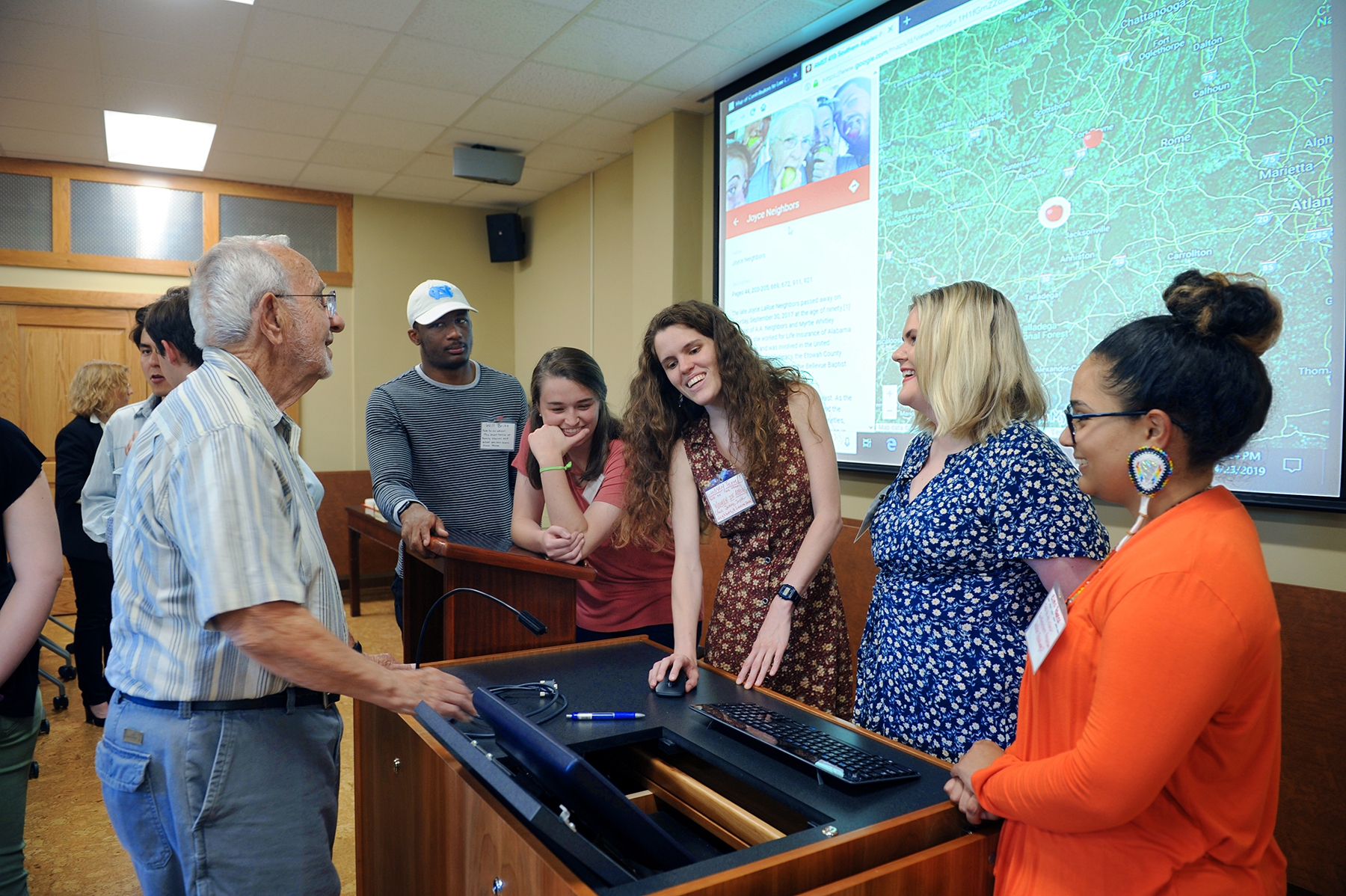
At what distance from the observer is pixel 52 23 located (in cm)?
347

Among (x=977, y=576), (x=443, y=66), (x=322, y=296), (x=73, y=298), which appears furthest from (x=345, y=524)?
(x=977, y=576)

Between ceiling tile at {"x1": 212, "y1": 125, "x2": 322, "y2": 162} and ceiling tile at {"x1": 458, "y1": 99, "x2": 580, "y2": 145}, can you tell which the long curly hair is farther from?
ceiling tile at {"x1": 212, "y1": 125, "x2": 322, "y2": 162}

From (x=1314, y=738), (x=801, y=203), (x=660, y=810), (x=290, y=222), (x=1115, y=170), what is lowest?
(x=1314, y=738)

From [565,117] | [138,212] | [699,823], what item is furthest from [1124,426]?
[138,212]

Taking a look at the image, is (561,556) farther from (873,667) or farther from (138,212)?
(138,212)

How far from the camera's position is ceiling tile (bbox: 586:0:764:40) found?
131 inches

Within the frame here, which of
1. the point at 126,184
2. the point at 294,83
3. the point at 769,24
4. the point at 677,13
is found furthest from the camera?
the point at 126,184

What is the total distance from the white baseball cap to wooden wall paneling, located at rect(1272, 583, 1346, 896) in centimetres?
261

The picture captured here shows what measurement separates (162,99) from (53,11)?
38.6 inches

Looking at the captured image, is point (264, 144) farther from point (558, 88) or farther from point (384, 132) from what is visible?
point (558, 88)

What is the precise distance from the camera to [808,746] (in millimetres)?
1104

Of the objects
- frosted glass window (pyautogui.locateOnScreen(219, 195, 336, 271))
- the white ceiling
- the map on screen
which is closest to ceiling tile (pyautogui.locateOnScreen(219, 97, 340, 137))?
the white ceiling

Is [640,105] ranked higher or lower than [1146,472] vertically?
higher

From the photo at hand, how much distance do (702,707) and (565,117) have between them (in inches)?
163
